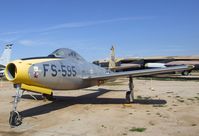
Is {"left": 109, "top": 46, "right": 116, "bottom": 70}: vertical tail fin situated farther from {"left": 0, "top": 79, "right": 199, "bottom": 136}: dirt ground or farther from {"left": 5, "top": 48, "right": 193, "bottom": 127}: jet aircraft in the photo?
{"left": 0, "top": 79, "right": 199, "bottom": 136}: dirt ground

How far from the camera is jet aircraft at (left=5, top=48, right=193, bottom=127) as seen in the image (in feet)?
34.7

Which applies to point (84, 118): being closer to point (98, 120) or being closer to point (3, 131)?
point (98, 120)

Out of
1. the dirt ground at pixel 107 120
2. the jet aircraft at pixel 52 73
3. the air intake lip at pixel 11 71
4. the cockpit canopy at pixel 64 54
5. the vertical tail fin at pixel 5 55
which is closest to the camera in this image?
the dirt ground at pixel 107 120

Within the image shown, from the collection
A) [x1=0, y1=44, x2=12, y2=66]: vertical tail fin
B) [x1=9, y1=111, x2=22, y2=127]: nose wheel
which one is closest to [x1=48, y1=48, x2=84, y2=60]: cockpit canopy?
[x1=9, y1=111, x2=22, y2=127]: nose wheel

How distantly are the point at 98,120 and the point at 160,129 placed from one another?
2531 mm

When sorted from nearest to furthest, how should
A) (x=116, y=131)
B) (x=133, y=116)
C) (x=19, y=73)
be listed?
Result: (x=116, y=131) → (x=19, y=73) → (x=133, y=116)

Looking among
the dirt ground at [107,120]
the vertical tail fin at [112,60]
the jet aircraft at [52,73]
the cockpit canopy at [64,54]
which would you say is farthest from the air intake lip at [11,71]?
the vertical tail fin at [112,60]

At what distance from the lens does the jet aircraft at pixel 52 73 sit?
10578 millimetres

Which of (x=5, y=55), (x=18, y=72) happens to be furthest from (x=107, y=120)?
(x=5, y=55)

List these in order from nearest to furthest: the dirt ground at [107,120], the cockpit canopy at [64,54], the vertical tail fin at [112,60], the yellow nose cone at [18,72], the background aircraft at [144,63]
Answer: the dirt ground at [107,120], the yellow nose cone at [18,72], the cockpit canopy at [64,54], the vertical tail fin at [112,60], the background aircraft at [144,63]

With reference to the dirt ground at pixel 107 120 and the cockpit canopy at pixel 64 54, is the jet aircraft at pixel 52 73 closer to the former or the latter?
the cockpit canopy at pixel 64 54

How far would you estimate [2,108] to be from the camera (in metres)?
13.6

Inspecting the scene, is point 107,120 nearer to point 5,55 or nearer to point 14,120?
point 14,120

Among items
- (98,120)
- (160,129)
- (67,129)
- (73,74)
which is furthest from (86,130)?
(73,74)
